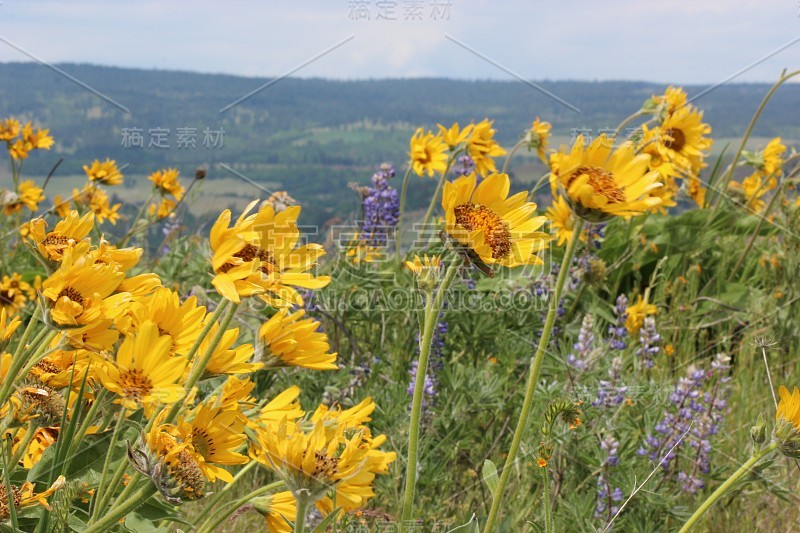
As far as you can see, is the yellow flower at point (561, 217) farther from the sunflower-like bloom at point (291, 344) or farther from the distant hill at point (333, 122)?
the sunflower-like bloom at point (291, 344)

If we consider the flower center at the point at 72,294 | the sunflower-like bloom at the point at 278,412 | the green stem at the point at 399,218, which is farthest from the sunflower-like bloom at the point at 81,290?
the green stem at the point at 399,218

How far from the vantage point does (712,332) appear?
365 centimetres

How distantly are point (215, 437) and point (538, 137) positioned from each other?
295cm

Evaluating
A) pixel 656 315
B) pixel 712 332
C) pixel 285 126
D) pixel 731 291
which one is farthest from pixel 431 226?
pixel 285 126

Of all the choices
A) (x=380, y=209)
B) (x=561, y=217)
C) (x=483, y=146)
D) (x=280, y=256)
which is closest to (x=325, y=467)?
(x=280, y=256)

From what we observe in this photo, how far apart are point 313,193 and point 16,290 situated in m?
2.95

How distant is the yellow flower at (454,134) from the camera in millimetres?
3629

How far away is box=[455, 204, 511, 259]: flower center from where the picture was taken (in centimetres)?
127

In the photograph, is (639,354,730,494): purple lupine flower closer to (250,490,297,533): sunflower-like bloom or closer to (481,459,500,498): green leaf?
(481,459,500,498): green leaf

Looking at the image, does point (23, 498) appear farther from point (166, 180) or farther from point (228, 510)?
point (166, 180)

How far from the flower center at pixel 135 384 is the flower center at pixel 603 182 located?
28.6 inches

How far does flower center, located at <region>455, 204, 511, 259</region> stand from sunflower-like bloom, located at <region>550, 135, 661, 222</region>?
0.43ft

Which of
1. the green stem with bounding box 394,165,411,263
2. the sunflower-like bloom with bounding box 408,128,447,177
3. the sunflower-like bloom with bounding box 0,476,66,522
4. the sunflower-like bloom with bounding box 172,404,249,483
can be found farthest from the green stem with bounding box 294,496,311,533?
the sunflower-like bloom with bounding box 408,128,447,177

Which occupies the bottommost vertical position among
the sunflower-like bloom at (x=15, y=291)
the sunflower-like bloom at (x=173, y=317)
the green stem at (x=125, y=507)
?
the sunflower-like bloom at (x=15, y=291)
